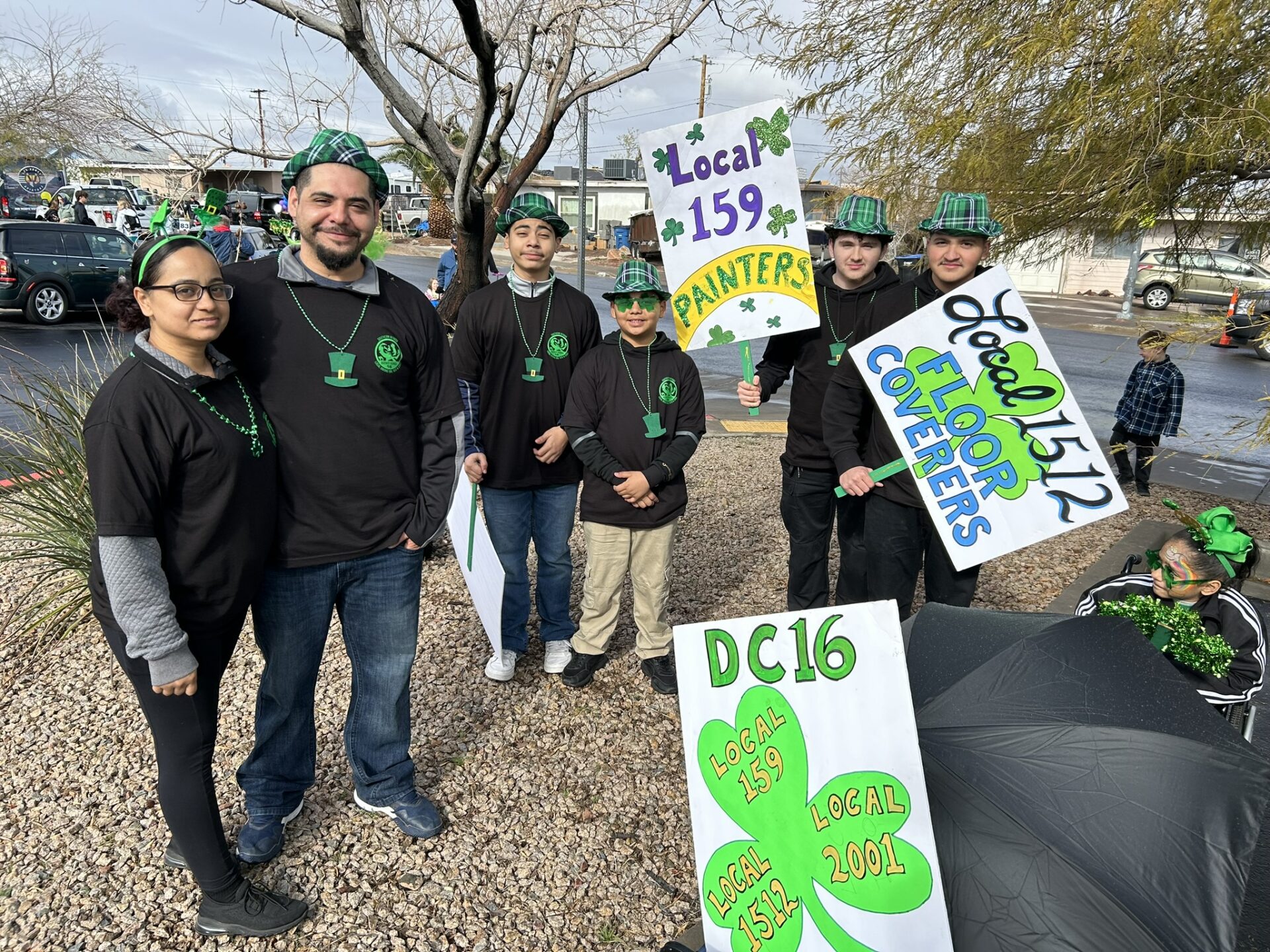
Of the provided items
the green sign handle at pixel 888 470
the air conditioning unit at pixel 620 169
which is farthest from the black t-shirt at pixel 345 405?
the air conditioning unit at pixel 620 169

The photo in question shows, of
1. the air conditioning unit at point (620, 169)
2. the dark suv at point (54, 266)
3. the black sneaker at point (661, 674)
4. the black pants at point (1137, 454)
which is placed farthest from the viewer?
the air conditioning unit at point (620, 169)

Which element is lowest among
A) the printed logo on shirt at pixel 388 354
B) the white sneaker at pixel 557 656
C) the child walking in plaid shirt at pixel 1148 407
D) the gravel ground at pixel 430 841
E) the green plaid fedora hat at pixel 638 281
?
the gravel ground at pixel 430 841

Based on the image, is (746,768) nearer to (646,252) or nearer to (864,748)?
(864,748)

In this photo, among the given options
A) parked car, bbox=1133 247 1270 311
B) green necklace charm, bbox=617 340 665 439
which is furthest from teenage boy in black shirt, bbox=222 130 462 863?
parked car, bbox=1133 247 1270 311

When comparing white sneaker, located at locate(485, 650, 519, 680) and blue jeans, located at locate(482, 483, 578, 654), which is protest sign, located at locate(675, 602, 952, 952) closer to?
blue jeans, located at locate(482, 483, 578, 654)

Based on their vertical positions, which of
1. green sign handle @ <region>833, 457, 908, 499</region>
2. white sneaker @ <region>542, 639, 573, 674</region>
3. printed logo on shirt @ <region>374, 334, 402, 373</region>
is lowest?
white sneaker @ <region>542, 639, 573, 674</region>

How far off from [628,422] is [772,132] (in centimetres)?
126

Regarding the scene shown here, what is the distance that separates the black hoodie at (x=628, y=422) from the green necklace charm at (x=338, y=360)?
3.89 ft

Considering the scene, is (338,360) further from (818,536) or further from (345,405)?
(818,536)

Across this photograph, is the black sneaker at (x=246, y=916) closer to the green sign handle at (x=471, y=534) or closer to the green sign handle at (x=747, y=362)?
the green sign handle at (x=471, y=534)

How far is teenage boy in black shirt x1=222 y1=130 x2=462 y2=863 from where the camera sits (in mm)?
2141

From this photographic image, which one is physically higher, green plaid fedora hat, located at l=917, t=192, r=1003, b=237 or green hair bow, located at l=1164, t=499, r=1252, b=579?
green plaid fedora hat, located at l=917, t=192, r=1003, b=237

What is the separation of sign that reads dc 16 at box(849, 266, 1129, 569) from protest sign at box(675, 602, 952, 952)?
1295 millimetres

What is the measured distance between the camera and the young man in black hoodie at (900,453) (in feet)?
9.80
